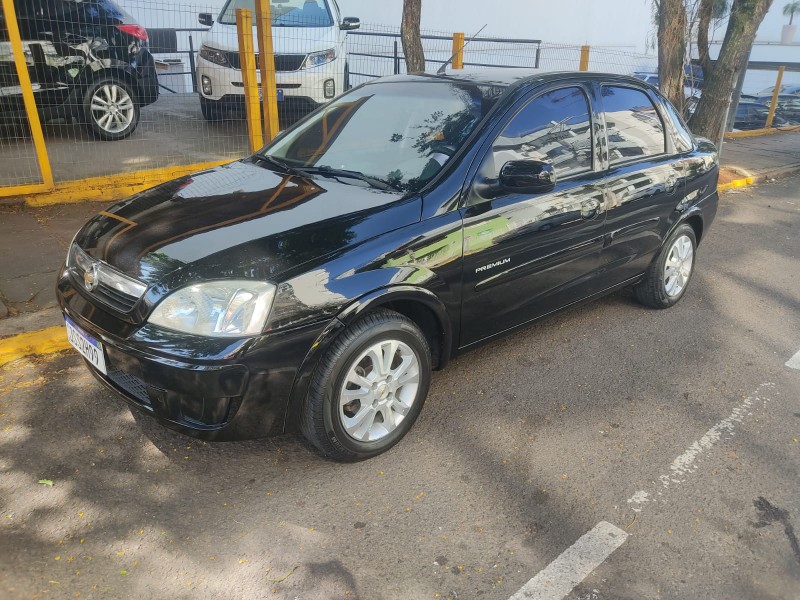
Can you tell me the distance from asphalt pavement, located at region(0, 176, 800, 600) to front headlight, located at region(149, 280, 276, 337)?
30.6 inches

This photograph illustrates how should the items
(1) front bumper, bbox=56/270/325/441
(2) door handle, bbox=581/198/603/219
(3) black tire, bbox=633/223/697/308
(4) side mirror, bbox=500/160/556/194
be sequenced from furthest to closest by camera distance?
(3) black tire, bbox=633/223/697/308 < (2) door handle, bbox=581/198/603/219 < (4) side mirror, bbox=500/160/556/194 < (1) front bumper, bbox=56/270/325/441

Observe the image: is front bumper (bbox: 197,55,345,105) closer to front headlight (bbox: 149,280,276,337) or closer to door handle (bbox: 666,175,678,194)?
door handle (bbox: 666,175,678,194)

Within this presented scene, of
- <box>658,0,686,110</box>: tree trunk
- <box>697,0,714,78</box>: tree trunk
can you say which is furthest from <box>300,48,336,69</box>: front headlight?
<box>697,0,714,78</box>: tree trunk

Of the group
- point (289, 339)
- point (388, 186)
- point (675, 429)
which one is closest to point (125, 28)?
point (388, 186)

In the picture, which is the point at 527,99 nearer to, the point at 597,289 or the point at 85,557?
the point at 597,289

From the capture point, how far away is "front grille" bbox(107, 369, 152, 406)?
2729mm

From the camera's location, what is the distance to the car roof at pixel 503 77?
144 inches

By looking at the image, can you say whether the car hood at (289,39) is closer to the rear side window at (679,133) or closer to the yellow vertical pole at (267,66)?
the yellow vertical pole at (267,66)

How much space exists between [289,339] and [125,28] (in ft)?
20.9

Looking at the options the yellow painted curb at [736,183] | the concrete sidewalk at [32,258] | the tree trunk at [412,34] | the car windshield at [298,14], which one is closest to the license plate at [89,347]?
the concrete sidewalk at [32,258]

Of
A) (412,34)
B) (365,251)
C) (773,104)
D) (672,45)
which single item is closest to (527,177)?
(365,251)

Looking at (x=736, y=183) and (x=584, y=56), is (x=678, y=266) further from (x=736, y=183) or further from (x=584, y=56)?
(x=584, y=56)

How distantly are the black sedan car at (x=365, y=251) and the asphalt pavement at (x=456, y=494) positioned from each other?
342 mm

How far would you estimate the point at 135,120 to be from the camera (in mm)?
7613
